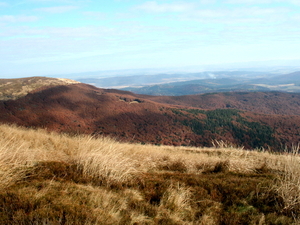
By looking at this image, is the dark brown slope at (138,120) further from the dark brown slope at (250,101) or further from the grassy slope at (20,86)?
the dark brown slope at (250,101)

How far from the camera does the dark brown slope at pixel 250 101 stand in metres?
113

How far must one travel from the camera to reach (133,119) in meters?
57.3


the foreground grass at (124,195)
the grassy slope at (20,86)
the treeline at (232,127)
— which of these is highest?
the grassy slope at (20,86)

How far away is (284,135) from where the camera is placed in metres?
62.0

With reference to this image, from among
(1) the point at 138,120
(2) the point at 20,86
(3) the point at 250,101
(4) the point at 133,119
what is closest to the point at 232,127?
(1) the point at 138,120

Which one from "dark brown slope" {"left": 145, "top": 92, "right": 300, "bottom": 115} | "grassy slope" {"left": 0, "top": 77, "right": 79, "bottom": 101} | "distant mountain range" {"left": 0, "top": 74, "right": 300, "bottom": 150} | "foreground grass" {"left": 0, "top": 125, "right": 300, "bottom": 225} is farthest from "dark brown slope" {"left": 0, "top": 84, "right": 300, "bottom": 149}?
"dark brown slope" {"left": 145, "top": 92, "right": 300, "bottom": 115}

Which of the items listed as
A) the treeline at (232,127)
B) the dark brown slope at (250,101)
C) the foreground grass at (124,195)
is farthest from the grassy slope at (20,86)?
the dark brown slope at (250,101)

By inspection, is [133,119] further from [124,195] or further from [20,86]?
[124,195]

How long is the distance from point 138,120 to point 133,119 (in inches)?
54.0

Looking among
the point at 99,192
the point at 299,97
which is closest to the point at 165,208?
the point at 99,192

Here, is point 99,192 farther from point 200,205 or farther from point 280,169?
point 280,169

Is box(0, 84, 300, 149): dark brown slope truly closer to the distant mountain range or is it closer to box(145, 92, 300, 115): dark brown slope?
the distant mountain range

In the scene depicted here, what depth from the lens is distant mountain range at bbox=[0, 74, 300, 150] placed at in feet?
153

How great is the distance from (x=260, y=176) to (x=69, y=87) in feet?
217
